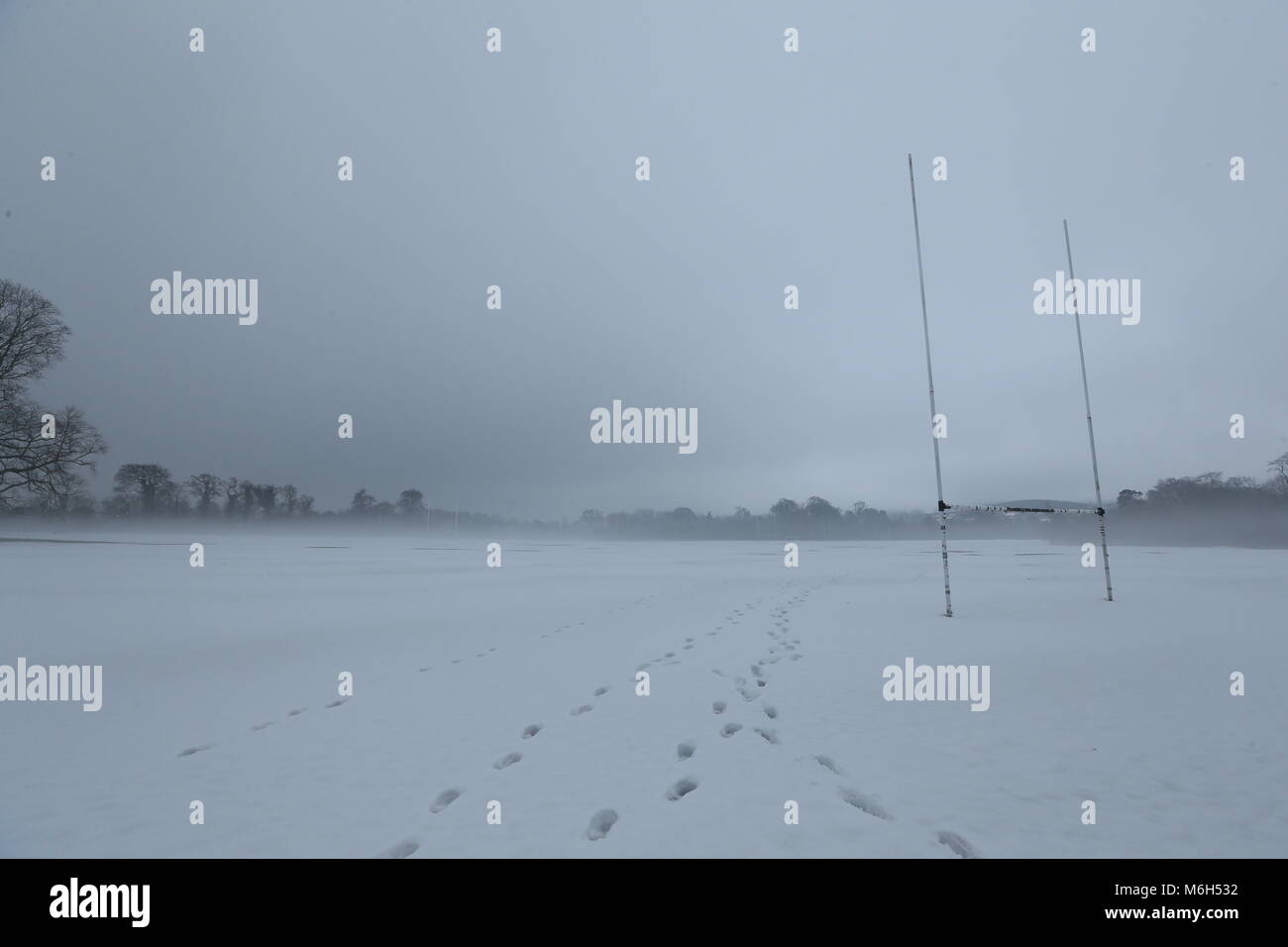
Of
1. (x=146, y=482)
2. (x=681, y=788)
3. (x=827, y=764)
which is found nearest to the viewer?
(x=681, y=788)

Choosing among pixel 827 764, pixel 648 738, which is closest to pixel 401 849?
pixel 648 738

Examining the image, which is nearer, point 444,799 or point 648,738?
point 444,799

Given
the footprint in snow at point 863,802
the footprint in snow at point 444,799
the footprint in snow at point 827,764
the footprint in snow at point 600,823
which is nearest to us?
the footprint in snow at point 600,823

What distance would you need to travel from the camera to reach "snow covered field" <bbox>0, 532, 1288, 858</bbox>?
12.2ft

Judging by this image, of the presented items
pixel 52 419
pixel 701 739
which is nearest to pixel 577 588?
pixel 701 739

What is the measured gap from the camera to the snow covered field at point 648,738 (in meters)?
3.72

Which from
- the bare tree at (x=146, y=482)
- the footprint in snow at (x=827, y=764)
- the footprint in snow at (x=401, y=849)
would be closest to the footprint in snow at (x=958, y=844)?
the footprint in snow at (x=827, y=764)

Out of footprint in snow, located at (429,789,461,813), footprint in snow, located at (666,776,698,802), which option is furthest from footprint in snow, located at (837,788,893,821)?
footprint in snow, located at (429,789,461,813)

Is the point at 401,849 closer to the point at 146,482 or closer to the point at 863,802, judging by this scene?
the point at 863,802

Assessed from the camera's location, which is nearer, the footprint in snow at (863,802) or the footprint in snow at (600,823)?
the footprint in snow at (600,823)

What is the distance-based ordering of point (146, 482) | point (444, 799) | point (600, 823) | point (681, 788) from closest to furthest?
point (600, 823), point (444, 799), point (681, 788), point (146, 482)

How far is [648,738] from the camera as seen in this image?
5.43m

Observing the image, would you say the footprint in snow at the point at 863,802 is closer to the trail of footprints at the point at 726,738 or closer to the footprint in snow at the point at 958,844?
the trail of footprints at the point at 726,738

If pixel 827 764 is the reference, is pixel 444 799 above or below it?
above
